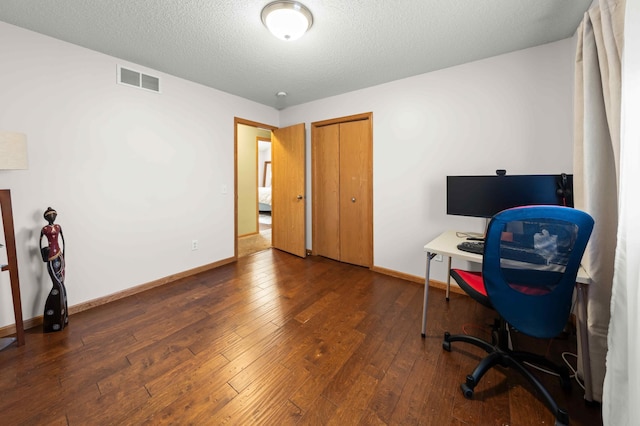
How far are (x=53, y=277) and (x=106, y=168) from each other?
1.08m

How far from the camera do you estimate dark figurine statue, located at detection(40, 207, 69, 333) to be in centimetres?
197

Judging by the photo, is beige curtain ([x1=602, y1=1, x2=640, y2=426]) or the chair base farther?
the chair base

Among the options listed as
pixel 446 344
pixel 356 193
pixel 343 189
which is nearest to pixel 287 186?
pixel 343 189

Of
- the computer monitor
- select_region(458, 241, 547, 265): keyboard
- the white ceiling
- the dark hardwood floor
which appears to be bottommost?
the dark hardwood floor

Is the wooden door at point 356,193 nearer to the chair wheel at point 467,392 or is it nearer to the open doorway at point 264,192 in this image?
the chair wheel at point 467,392

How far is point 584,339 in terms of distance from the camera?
1.34m

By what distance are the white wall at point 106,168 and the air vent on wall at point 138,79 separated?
0.06m

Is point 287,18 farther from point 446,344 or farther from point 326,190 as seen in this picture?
point 446,344

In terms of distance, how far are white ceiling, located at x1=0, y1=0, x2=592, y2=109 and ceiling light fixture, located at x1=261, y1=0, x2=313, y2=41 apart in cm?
6

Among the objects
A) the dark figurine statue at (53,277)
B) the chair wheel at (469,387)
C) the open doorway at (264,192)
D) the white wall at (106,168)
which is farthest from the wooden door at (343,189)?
the dark figurine statue at (53,277)

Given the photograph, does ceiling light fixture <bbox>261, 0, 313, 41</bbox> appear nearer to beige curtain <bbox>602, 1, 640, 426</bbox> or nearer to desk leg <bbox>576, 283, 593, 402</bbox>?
beige curtain <bbox>602, 1, 640, 426</bbox>

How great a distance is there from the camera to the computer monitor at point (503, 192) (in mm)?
1847

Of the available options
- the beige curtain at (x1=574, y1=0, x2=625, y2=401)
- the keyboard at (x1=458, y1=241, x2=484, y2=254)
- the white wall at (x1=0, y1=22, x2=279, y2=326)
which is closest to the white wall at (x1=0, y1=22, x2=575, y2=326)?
the white wall at (x1=0, y1=22, x2=279, y2=326)

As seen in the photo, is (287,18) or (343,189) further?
(343,189)
